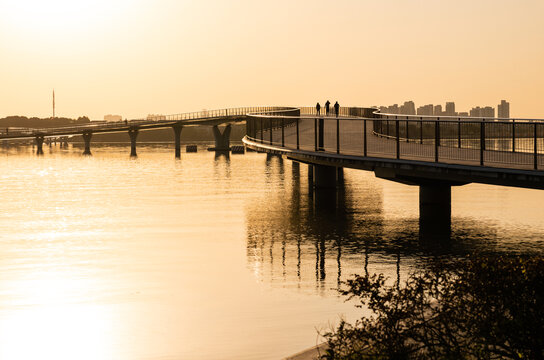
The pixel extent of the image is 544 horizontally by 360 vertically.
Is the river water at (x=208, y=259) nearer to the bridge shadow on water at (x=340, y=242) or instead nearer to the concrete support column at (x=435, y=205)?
the bridge shadow on water at (x=340, y=242)

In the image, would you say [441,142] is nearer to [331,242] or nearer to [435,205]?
[435,205]

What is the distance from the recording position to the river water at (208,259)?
21.1 metres

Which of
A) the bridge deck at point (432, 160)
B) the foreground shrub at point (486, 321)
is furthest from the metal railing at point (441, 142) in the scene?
the foreground shrub at point (486, 321)

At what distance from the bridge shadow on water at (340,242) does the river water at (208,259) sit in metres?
0.09

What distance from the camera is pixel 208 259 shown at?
33.3 metres

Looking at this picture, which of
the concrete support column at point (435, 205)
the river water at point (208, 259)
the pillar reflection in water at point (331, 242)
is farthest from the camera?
the concrete support column at point (435, 205)

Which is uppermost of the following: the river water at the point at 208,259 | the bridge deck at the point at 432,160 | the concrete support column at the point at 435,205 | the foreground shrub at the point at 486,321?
the bridge deck at the point at 432,160

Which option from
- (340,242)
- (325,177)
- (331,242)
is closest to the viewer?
(340,242)

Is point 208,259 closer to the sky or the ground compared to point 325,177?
closer to the ground

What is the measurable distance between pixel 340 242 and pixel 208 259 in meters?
7.01

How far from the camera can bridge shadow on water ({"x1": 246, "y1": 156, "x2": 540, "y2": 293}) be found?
29.6m

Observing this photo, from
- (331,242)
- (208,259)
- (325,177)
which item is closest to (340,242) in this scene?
(331,242)

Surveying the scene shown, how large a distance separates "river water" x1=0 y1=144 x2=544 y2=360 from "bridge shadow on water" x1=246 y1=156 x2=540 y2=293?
0.09 m

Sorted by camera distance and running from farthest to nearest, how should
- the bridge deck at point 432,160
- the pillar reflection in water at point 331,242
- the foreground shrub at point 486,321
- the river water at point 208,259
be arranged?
1. the bridge deck at point 432,160
2. the pillar reflection in water at point 331,242
3. the river water at point 208,259
4. the foreground shrub at point 486,321
